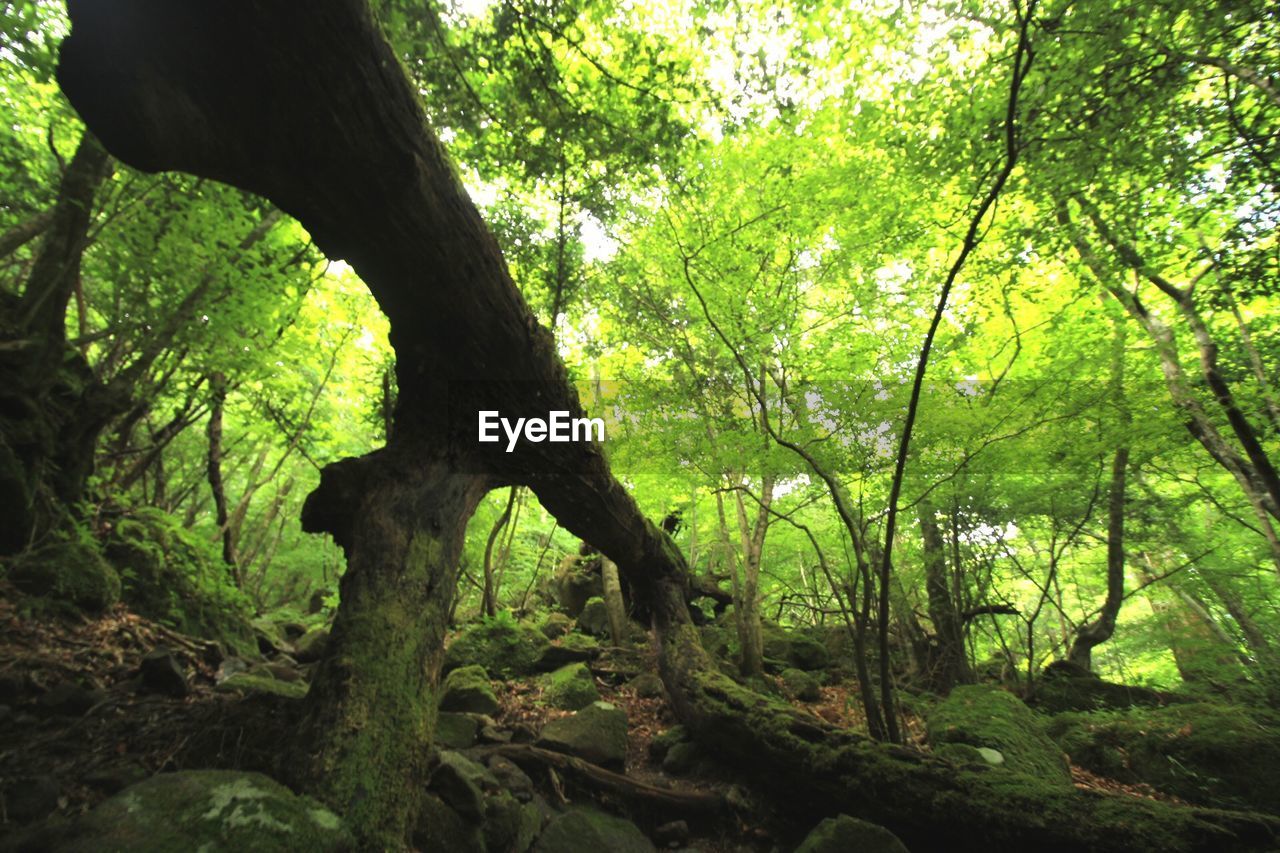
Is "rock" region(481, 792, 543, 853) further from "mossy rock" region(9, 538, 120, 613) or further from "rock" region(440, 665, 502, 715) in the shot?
"mossy rock" region(9, 538, 120, 613)

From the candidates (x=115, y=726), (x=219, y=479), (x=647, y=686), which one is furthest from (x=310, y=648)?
(x=647, y=686)

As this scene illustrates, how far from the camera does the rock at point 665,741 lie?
5.20 m

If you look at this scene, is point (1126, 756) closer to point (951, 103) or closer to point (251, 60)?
point (951, 103)

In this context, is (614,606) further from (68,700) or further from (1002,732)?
(68,700)

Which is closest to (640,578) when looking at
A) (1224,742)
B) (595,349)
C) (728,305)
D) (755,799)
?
(755,799)

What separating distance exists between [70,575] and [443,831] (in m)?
4.70

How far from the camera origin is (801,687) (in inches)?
298

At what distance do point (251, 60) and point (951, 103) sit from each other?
6.69 metres

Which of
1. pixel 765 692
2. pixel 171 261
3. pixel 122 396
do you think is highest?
pixel 171 261

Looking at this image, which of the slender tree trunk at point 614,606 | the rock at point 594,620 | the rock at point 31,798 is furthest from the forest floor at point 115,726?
the rock at point 594,620

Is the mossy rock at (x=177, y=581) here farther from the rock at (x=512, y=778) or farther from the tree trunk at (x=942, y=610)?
the tree trunk at (x=942, y=610)

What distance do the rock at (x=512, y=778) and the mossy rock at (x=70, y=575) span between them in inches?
170

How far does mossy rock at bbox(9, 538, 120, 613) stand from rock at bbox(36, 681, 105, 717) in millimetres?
1850

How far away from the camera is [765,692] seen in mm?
7176
